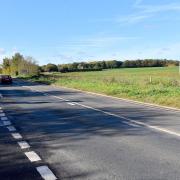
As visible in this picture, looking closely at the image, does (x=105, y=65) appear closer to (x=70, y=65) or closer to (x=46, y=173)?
(x=70, y=65)

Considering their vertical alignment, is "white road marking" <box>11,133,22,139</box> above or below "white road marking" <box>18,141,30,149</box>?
below

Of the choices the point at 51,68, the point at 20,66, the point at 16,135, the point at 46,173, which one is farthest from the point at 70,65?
the point at 46,173

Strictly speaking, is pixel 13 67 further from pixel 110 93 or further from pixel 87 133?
pixel 87 133

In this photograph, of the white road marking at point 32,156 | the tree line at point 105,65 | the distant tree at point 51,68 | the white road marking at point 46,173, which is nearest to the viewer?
the white road marking at point 46,173

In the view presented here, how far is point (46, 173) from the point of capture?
284 inches

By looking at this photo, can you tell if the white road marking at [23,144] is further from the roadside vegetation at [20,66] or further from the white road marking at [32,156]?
the roadside vegetation at [20,66]

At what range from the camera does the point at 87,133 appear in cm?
1166

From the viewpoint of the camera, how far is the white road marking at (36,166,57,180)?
694 cm

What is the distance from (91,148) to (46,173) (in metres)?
2.34

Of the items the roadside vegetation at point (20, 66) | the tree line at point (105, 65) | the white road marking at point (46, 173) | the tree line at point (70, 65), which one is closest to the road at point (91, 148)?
the white road marking at point (46, 173)

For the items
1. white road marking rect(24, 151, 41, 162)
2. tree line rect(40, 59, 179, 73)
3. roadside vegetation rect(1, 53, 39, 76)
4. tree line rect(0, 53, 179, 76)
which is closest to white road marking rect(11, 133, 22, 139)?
white road marking rect(24, 151, 41, 162)

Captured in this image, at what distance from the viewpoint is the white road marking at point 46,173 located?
22.8 feet

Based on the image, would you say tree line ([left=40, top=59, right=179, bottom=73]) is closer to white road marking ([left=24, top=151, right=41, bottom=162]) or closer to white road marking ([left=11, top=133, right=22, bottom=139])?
white road marking ([left=11, top=133, right=22, bottom=139])

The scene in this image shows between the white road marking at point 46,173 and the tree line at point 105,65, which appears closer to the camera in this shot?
the white road marking at point 46,173
